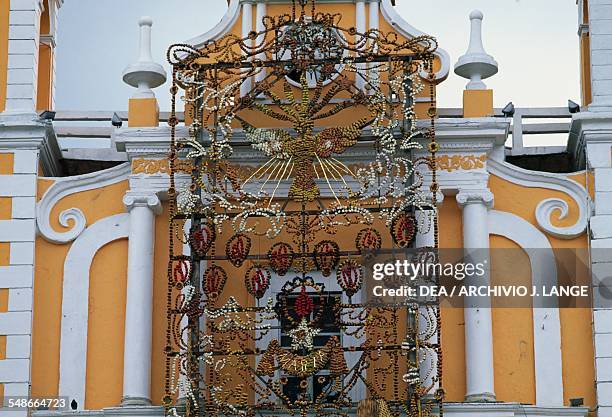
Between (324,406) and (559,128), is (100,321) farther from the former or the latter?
(559,128)

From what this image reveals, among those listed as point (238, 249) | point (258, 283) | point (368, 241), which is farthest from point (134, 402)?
Result: point (368, 241)

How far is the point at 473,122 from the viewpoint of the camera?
1856cm

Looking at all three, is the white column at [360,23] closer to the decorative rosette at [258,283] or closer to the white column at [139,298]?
the decorative rosette at [258,283]

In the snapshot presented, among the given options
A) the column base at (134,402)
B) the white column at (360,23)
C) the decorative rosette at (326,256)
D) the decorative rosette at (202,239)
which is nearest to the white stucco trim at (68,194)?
the decorative rosette at (202,239)

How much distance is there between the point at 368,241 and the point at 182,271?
1.65 meters

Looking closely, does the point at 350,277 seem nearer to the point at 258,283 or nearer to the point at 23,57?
the point at 258,283

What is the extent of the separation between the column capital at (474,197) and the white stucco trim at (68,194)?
10.0ft

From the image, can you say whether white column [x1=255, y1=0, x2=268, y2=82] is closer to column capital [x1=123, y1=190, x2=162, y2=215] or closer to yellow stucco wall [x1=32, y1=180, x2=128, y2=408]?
column capital [x1=123, y1=190, x2=162, y2=215]

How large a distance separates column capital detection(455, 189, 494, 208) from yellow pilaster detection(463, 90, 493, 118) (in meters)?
0.73

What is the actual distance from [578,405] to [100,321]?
14.2 feet

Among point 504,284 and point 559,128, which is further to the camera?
point 559,128

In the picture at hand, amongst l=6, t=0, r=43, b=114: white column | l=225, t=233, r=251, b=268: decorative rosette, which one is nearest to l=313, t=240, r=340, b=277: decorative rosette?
l=225, t=233, r=251, b=268: decorative rosette

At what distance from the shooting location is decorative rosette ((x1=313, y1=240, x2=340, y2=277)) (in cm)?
1795

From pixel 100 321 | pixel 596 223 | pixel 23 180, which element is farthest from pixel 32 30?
pixel 596 223
